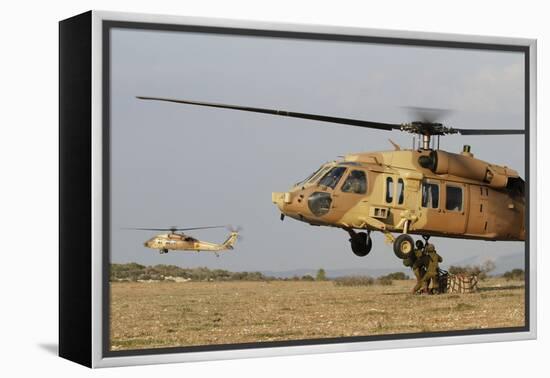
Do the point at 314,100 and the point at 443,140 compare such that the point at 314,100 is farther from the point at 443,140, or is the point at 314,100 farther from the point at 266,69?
the point at 443,140

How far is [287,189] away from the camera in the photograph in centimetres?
1623

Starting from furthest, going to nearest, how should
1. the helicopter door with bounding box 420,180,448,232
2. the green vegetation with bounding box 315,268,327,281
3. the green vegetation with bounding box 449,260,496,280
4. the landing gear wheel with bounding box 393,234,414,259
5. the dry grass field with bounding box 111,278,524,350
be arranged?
1. the green vegetation with bounding box 449,260,496,280
2. the helicopter door with bounding box 420,180,448,232
3. the landing gear wheel with bounding box 393,234,414,259
4. the green vegetation with bounding box 315,268,327,281
5. the dry grass field with bounding box 111,278,524,350

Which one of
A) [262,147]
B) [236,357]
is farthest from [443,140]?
[236,357]

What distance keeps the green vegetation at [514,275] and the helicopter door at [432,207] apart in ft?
3.51

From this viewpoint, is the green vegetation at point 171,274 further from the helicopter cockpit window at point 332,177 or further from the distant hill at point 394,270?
the helicopter cockpit window at point 332,177

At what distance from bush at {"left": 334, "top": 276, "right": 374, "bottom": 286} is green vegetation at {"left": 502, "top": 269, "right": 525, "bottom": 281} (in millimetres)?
2123

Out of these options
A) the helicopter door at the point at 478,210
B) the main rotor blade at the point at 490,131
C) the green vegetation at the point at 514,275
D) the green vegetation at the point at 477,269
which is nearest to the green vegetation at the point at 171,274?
the green vegetation at the point at 477,269

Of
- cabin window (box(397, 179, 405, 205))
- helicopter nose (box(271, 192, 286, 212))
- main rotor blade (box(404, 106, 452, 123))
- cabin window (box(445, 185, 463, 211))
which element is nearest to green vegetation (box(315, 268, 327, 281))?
helicopter nose (box(271, 192, 286, 212))

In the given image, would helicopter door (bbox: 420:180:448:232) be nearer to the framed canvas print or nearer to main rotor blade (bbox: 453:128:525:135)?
the framed canvas print

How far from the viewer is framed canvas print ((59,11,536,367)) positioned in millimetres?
14984

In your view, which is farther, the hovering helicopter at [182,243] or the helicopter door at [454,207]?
the helicopter door at [454,207]

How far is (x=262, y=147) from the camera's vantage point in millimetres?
16031

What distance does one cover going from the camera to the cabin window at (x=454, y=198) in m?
17.6

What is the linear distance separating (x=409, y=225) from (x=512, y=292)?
179 centimetres
